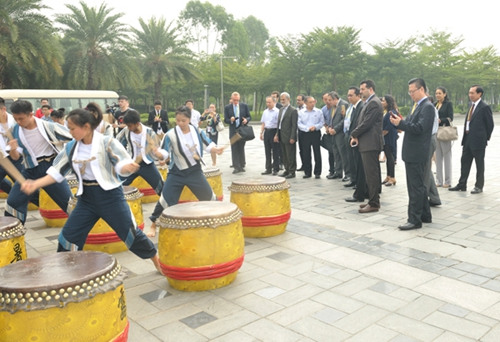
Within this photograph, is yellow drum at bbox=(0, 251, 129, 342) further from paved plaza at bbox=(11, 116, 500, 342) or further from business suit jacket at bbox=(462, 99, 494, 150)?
business suit jacket at bbox=(462, 99, 494, 150)

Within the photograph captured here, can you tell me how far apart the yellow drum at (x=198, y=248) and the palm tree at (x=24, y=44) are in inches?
823

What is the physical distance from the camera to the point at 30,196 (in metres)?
5.38

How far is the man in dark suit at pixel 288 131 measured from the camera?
9.68 meters

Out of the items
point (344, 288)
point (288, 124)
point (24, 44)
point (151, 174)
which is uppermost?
point (24, 44)

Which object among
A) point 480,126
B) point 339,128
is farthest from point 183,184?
point 480,126

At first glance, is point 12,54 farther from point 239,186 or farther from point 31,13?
point 239,186

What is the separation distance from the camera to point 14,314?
2.45m

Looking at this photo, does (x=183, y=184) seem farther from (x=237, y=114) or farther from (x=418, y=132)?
(x=237, y=114)

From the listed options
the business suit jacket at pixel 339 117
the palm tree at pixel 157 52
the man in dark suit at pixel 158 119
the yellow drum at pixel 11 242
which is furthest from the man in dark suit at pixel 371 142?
the palm tree at pixel 157 52

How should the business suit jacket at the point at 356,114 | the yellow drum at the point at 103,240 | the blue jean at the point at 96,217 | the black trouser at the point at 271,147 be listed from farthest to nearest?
1. the black trouser at the point at 271,147
2. the business suit jacket at the point at 356,114
3. the yellow drum at the point at 103,240
4. the blue jean at the point at 96,217

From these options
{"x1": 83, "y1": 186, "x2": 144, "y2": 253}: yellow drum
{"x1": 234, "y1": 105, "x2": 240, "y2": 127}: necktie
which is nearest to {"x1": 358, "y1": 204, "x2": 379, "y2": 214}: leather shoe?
{"x1": 83, "y1": 186, "x2": 144, "y2": 253}: yellow drum

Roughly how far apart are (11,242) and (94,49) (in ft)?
85.3

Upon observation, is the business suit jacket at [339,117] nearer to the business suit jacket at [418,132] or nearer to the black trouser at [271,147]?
the black trouser at [271,147]

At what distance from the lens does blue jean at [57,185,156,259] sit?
3.85 metres
